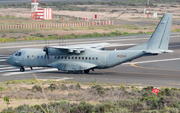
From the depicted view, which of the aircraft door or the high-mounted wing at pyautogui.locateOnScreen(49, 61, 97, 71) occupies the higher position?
the aircraft door

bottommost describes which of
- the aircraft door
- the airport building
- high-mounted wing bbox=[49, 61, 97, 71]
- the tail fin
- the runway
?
the runway

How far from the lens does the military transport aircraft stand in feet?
98.0

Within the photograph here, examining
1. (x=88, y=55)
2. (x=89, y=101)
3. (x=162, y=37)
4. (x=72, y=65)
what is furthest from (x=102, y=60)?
(x=89, y=101)

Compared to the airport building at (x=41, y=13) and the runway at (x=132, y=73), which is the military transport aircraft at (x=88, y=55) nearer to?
the runway at (x=132, y=73)

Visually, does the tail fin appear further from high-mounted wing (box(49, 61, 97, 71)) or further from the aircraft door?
high-mounted wing (box(49, 61, 97, 71))

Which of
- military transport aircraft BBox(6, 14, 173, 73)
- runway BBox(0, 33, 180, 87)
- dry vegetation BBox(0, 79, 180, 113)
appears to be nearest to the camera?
dry vegetation BBox(0, 79, 180, 113)

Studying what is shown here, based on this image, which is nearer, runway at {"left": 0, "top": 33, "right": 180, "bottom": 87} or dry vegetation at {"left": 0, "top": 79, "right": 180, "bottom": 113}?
dry vegetation at {"left": 0, "top": 79, "right": 180, "bottom": 113}

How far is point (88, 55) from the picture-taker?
3200 cm

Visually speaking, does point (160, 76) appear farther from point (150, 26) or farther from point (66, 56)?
point (150, 26)

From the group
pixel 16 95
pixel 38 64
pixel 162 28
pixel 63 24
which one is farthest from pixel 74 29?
pixel 16 95

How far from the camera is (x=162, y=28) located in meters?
29.9

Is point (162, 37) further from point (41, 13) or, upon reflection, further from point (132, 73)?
point (41, 13)

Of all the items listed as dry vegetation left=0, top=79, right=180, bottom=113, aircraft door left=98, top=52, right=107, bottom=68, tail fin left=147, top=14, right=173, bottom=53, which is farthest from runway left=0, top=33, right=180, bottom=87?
dry vegetation left=0, top=79, right=180, bottom=113

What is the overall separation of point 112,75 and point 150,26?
Answer: 55.3m
